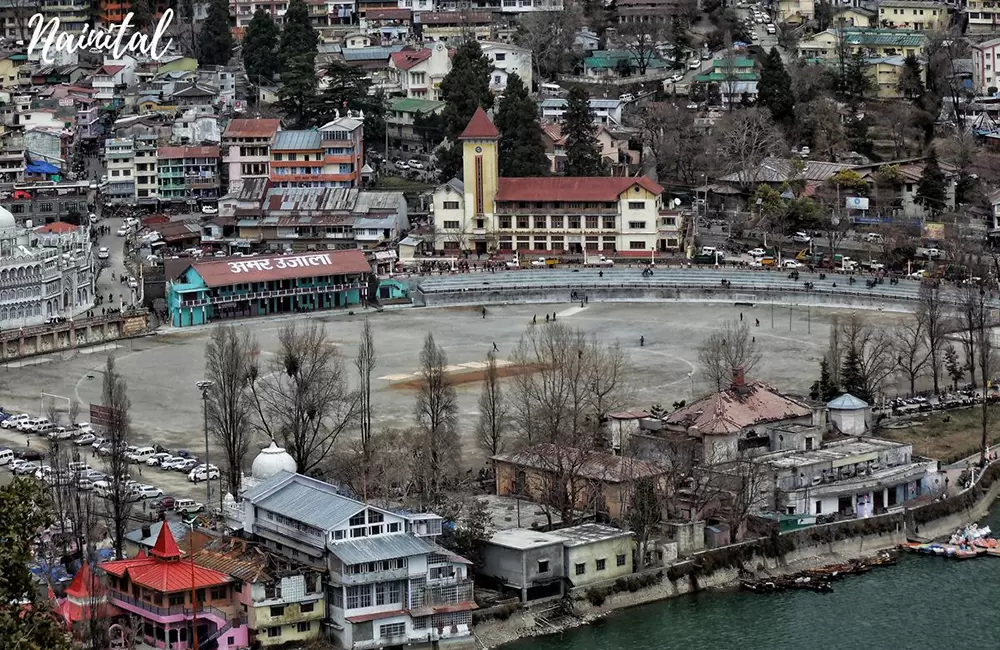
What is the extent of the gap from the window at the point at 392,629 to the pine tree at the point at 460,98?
58.0 m

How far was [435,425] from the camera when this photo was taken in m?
71.9

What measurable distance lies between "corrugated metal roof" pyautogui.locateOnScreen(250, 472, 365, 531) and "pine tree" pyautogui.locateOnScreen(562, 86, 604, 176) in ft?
173

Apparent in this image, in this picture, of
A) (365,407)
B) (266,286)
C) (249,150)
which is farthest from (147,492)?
(249,150)

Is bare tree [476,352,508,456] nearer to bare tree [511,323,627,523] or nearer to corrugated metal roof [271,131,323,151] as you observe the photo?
bare tree [511,323,627,523]

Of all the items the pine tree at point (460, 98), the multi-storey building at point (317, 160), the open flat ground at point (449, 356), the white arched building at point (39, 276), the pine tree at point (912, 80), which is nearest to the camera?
the open flat ground at point (449, 356)

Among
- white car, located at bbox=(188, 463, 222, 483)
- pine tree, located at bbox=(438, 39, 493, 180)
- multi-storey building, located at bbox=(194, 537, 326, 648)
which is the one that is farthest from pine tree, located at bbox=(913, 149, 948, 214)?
multi-storey building, located at bbox=(194, 537, 326, 648)

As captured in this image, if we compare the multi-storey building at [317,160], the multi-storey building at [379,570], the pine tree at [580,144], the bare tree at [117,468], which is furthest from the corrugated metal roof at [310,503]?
the multi-storey building at [317,160]

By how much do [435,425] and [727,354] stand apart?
38.9ft

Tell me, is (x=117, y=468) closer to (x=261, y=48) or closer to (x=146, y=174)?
(x=146, y=174)

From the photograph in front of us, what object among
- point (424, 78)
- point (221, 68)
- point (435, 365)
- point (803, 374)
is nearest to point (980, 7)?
point (424, 78)

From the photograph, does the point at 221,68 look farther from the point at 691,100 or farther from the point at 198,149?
the point at 691,100

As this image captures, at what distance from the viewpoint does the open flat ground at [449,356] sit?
8206 centimetres

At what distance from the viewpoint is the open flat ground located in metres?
82.1

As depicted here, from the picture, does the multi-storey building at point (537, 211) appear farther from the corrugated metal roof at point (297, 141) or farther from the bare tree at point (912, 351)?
the bare tree at point (912, 351)
